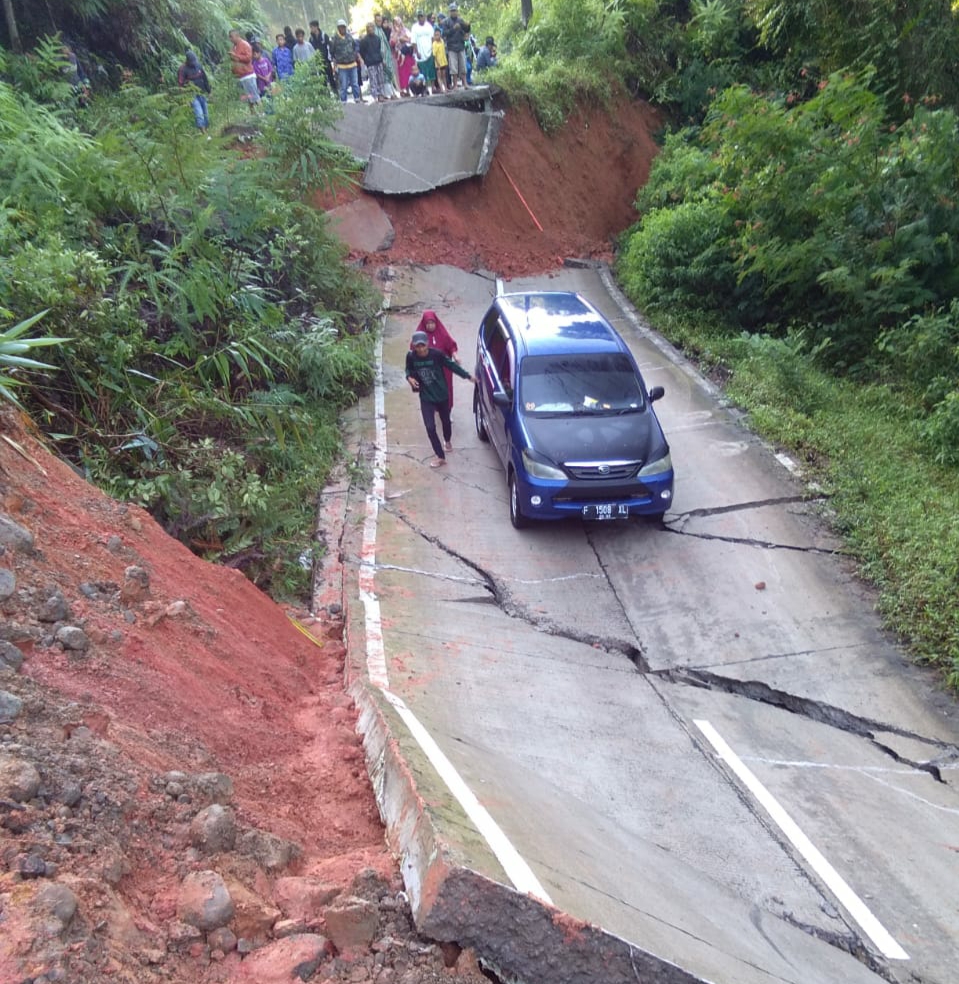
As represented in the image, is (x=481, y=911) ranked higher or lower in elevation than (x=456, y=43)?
lower

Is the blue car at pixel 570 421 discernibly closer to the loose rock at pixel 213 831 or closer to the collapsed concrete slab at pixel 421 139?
the loose rock at pixel 213 831

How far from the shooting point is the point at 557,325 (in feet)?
35.6

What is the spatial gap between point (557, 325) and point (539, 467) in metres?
2.59

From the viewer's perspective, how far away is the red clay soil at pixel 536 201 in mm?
19734

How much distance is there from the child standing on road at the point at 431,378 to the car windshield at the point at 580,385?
3.50 feet

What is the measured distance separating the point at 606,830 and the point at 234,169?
469 inches

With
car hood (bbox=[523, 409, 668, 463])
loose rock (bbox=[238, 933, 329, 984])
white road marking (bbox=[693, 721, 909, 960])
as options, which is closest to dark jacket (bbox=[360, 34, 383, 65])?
car hood (bbox=[523, 409, 668, 463])

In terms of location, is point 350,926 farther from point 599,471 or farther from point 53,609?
point 599,471

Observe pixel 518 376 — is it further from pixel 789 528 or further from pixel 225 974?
pixel 225 974

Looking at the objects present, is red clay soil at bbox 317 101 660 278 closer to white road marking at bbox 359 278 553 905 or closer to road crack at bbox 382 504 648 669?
white road marking at bbox 359 278 553 905

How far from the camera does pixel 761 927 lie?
465 cm

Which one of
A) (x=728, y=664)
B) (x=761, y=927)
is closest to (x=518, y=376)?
(x=728, y=664)

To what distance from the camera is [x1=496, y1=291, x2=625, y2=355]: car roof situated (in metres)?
10.3

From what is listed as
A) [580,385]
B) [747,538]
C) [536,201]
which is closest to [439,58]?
[536,201]
